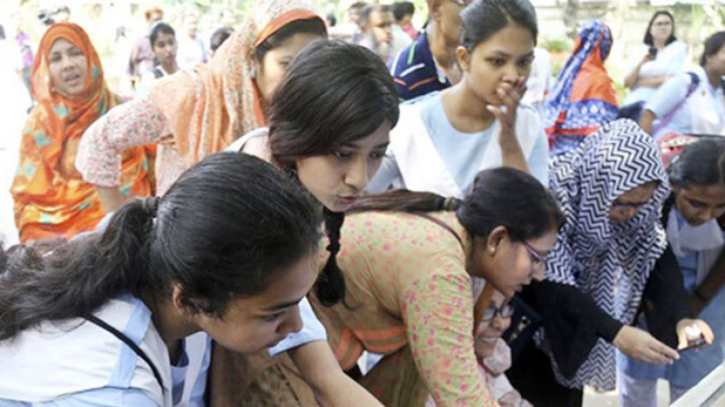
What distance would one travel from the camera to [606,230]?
2.07m

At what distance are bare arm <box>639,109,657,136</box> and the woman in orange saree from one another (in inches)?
94.1

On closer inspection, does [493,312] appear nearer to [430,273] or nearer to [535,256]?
[535,256]

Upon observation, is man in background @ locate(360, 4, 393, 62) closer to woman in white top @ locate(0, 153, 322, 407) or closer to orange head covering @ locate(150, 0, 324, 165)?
orange head covering @ locate(150, 0, 324, 165)

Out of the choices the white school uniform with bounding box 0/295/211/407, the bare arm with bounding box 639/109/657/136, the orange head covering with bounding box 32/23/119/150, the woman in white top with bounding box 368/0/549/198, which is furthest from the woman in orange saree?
the bare arm with bounding box 639/109/657/136

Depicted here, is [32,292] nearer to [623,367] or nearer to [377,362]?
[377,362]

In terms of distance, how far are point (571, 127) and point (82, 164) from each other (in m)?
2.06

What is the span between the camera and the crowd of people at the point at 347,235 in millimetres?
1023

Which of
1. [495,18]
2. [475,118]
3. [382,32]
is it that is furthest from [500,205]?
[382,32]

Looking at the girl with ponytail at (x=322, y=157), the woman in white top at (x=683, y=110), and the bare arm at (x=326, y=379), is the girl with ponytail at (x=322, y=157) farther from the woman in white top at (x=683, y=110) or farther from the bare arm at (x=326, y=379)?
the woman in white top at (x=683, y=110)

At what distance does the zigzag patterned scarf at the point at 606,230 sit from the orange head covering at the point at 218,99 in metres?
0.79

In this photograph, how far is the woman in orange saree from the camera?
9.15 ft

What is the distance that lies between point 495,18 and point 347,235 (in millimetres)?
753

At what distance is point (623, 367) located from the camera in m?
2.49

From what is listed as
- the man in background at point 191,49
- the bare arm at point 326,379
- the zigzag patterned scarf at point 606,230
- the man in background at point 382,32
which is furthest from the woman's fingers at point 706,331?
the man in background at point 191,49
